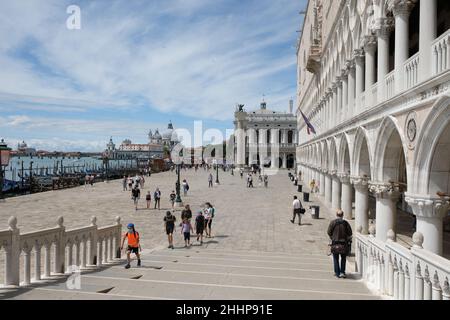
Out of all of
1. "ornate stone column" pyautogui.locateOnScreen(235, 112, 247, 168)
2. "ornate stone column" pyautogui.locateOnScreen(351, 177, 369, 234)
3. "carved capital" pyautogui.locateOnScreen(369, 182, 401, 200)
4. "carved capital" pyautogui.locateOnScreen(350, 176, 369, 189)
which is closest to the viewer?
"carved capital" pyautogui.locateOnScreen(369, 182, 401, 200)

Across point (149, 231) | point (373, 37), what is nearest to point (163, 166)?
point (149, 231)

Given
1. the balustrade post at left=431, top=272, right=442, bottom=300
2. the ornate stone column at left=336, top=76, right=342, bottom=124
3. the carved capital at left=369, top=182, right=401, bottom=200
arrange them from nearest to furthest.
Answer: the balustrade post at left=431, top=272, right=442, bottom=300, the carved capital at left=369, top=182, right=401, bottom=200, the ornate stone column at left=336, top=76, right=342, bottom=124

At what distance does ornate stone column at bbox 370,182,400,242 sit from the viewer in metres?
11.1

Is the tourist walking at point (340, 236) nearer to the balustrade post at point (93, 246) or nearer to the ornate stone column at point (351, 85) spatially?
the balustrade post at point (93, 246)

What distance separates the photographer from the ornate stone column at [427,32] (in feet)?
25.8

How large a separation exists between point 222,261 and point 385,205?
18.2ft

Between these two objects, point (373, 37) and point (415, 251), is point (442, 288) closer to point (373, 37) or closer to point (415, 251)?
point (415, 251)

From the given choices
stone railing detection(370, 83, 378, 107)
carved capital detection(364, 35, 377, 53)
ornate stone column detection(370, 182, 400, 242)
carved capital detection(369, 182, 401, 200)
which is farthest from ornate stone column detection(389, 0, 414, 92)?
ornate stone column detection(370, 182, 400, 242)

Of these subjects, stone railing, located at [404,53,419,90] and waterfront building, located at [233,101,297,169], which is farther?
waterfront building, located at [233,101,297,169]

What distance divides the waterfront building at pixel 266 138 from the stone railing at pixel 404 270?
265ft

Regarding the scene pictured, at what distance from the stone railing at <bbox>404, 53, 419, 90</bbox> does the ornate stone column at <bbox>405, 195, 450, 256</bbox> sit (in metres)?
2.80

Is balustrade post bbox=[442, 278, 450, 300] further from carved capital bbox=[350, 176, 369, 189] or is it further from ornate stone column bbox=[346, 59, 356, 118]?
ornate stone column bbox=[346, 59, 356, 118]

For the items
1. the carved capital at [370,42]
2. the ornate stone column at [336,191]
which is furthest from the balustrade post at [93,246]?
the ornate stone column at [336,191]
